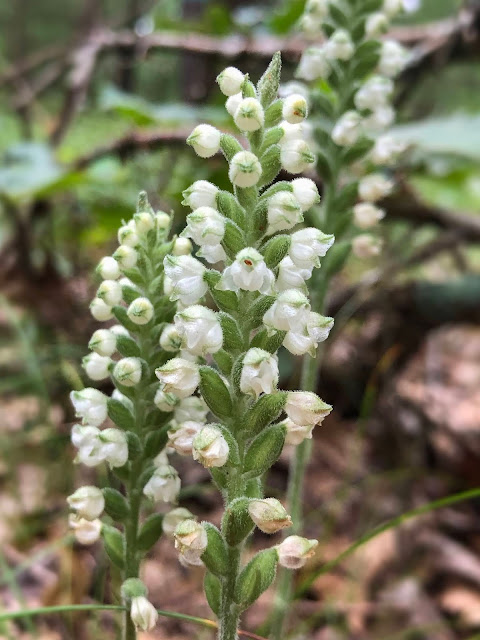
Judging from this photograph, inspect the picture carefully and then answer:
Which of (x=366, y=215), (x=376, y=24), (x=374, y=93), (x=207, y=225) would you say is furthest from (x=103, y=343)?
(x=376, y=24)

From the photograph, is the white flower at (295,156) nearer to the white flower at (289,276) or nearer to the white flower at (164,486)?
the white flower at (289,276)

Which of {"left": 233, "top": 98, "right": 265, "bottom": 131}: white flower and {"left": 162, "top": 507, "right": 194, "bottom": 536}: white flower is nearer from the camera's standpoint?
{"left": 233, "top": 98, "right": 265, "bottom": 131}: white flower

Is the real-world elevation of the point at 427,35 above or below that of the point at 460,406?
above

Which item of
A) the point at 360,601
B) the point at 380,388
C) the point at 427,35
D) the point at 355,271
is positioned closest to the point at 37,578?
the point at 360,601

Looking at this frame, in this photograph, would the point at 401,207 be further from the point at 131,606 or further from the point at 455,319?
the point at 131,606

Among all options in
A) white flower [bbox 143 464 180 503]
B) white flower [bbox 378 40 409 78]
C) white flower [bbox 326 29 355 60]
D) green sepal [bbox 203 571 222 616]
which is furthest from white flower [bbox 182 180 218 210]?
white flower [bbox 378 40 409 78]

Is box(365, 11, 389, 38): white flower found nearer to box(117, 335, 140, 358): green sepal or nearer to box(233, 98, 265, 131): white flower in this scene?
box(233, 98, 265, 131): white flower
